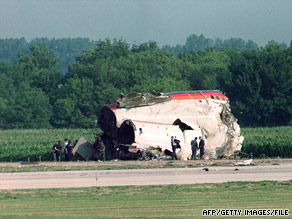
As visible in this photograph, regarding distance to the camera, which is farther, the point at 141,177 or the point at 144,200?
the point at 141,177

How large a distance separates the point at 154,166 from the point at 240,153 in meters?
15.2

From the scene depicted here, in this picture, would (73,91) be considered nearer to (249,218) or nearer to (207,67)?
(207,67)

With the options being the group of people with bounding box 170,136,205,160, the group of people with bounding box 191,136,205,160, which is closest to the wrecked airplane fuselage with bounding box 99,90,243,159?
the group of people with bounding box 170,136,205,160

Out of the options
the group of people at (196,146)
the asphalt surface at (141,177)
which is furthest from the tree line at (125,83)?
the asphalt surface at (141,177)

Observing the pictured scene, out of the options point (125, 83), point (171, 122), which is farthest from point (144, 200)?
point (125, 83)

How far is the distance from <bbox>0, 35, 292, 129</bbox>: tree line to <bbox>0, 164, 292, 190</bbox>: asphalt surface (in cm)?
7459

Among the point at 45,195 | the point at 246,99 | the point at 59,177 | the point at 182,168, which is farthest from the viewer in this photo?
the point at 246,99

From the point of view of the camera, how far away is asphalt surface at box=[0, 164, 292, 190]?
110ft

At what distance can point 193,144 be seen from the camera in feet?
162

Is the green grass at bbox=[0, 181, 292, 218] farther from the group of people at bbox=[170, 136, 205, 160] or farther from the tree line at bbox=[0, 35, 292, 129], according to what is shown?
the tree line at bbox=[0, 35, 292, 129]

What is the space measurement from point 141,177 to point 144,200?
30.6 ft

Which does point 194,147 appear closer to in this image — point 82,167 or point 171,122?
point 171,122

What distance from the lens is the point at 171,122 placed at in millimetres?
51250

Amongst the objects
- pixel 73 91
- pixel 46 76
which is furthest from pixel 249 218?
pixel 46 76
